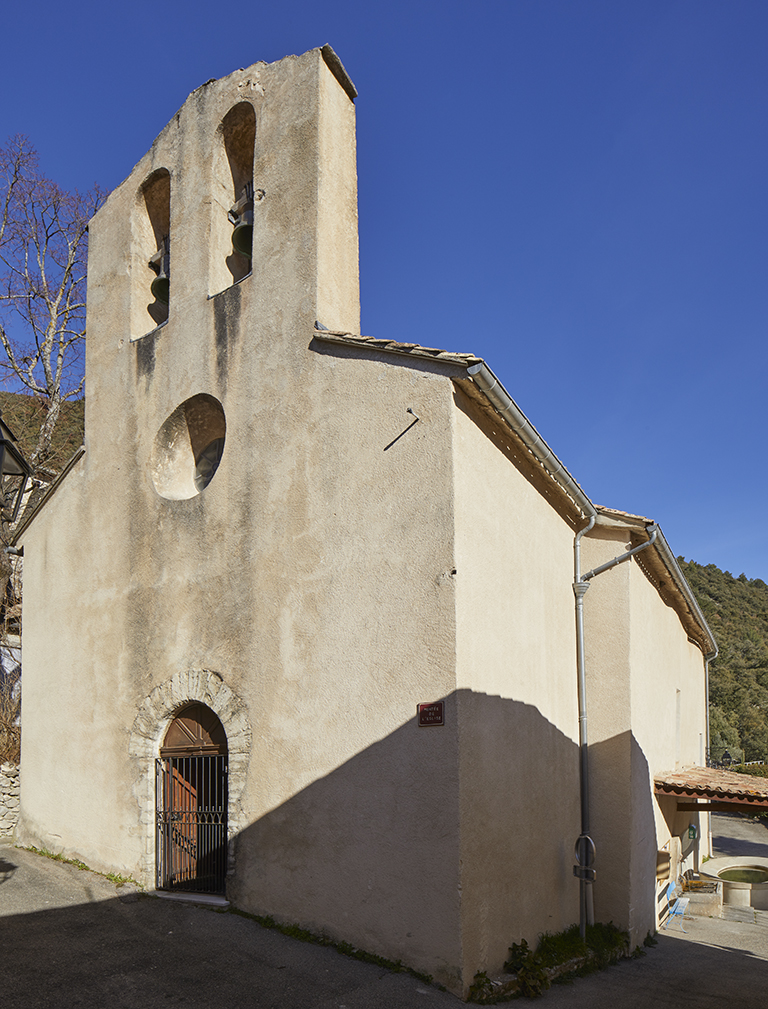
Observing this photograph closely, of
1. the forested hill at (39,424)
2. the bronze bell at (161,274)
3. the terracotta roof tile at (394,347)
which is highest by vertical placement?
the bronze bell at (161,274)

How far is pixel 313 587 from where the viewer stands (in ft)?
23.5

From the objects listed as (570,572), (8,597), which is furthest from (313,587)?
(8,597)

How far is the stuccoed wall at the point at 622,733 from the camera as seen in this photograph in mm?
8484

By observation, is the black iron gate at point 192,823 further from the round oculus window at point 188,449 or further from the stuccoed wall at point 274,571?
the round oculus window at point 188,449

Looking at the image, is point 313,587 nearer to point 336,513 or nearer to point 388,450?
point 336,513

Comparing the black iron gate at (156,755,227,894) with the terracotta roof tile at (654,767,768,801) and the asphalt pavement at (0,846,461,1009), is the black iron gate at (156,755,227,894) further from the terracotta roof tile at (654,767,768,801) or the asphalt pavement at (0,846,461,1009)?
the terracotta roof tile at (654,767,768,801)

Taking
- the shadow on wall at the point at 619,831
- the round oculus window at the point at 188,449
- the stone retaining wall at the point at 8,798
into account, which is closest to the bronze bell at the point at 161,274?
the round oculus window at the point at 188,449

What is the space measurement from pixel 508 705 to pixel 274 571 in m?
2.64

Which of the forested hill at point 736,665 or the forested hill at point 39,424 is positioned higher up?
the forested hill at point 39,424

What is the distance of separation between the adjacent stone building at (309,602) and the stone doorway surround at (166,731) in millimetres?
35

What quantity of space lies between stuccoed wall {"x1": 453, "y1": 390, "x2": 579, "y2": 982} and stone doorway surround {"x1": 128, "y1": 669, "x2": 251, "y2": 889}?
8.00 ft

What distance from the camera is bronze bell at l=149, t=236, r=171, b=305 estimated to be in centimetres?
1002

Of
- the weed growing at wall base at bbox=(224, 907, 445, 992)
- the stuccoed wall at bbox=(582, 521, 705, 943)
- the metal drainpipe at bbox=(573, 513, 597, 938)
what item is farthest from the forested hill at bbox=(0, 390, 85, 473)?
the stuccoed wall at bbox=(582, 521, 705, 943)

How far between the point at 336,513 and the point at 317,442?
787 mm
